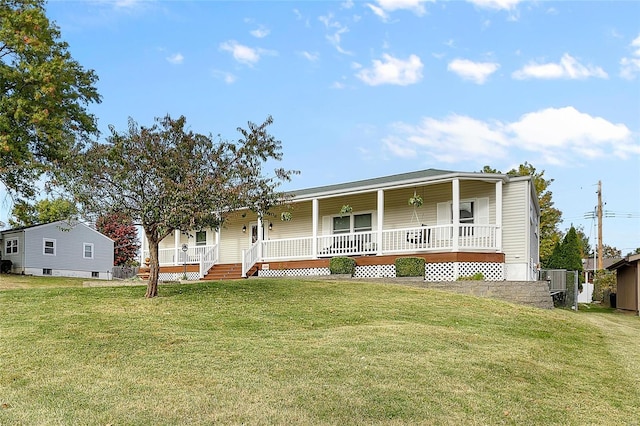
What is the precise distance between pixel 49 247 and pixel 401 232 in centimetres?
2429

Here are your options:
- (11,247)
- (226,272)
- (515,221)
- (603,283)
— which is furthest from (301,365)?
(11,247)

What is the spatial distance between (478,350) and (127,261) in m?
45.8

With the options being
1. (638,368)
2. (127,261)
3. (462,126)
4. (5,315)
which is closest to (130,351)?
(5,315)

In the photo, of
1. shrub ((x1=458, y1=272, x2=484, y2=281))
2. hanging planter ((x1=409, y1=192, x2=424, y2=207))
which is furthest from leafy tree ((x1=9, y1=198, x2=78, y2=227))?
shrub ((x1=458, y1=272, x2=484, y2=281))

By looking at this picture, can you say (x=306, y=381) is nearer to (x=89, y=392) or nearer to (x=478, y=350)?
(x=89, y=392)

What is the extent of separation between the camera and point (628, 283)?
2255 centimetres

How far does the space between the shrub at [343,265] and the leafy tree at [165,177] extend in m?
8.03

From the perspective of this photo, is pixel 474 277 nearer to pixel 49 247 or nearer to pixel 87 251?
pixel 49 247

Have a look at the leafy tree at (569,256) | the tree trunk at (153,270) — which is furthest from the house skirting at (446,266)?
the leafy tree at (569,256)

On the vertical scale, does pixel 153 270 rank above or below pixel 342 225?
below

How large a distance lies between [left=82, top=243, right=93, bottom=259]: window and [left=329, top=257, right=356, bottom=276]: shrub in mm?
23375

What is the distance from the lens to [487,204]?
19.5m

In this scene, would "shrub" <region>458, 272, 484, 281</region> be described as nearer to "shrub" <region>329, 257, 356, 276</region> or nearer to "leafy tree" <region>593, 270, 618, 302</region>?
"shrub" <region>329, 257, 356, 276</region>

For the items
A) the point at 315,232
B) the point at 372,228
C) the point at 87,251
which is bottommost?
the point at 87,251
